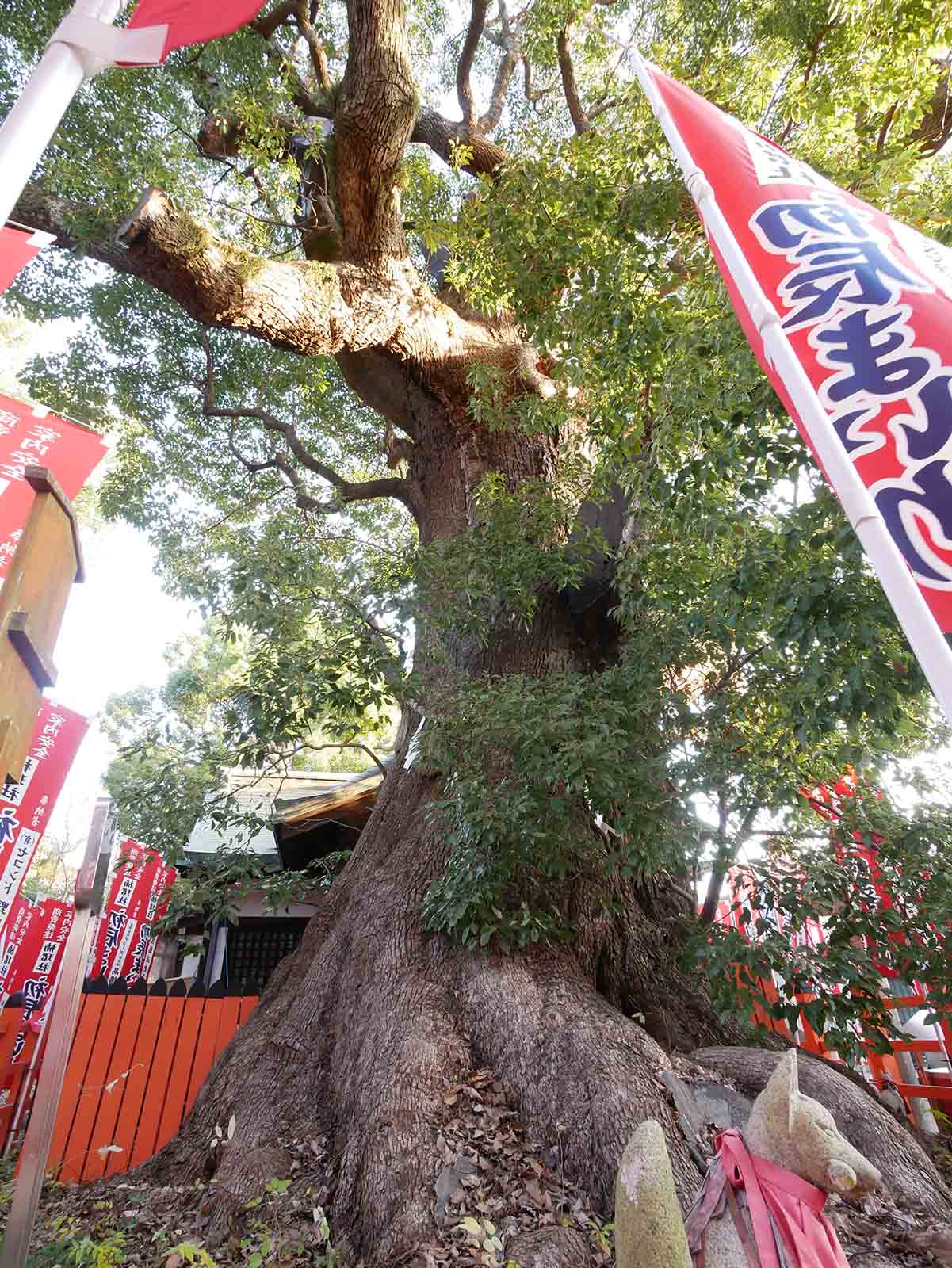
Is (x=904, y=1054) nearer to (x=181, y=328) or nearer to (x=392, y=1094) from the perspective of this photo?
(x=392, y=1094)

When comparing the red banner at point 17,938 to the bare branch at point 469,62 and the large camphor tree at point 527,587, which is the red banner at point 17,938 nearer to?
the large camphor tree at point 527,587

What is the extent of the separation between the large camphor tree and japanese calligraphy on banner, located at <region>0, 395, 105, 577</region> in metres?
1.23

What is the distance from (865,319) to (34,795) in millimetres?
7253

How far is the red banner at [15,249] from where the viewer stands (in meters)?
2.90

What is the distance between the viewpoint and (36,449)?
14.8ft

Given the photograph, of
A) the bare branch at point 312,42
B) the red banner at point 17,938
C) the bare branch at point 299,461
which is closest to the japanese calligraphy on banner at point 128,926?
the red banner at point 17,938

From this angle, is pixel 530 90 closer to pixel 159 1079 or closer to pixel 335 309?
pixel 335 309

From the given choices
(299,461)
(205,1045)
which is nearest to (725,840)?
(205,1045)

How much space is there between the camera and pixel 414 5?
29.4 feet

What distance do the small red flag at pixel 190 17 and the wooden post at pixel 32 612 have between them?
1.78 m

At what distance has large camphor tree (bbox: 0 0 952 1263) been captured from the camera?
3869 mm

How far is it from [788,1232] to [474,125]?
11066mm

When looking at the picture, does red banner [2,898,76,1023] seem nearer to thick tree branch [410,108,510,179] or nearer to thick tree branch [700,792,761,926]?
thick tree branch [700,792,761,926]

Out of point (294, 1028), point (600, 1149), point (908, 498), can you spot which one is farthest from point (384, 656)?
point (908, 498)
